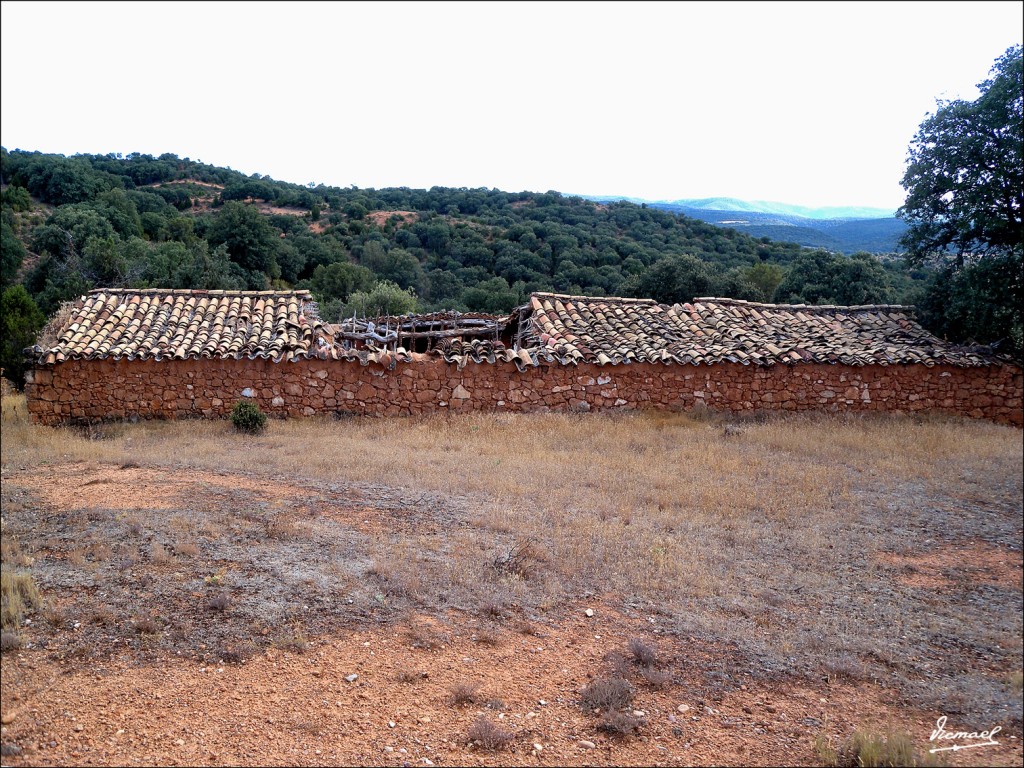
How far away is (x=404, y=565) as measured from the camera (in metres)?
5.96

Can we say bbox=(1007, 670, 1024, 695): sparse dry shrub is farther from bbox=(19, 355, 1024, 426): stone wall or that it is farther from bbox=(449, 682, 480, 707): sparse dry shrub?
bbox=(19, 355, 1024, 426): stone wall

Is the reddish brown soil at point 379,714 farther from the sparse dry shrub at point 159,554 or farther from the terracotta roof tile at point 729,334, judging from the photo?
the terracotta roof tile at point 729,334

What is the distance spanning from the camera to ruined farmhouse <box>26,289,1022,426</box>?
469 inches

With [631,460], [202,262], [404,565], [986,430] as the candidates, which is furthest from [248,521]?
[202,262]

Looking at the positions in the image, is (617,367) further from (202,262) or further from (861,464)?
(202,262)

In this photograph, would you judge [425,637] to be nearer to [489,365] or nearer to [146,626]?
[146,626]

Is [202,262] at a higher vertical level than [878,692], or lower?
higher

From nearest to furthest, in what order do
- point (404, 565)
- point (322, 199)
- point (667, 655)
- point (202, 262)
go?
point (667, 655), point (404, 565), point (202, 262), point (322, 199)

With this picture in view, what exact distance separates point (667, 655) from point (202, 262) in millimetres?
24596

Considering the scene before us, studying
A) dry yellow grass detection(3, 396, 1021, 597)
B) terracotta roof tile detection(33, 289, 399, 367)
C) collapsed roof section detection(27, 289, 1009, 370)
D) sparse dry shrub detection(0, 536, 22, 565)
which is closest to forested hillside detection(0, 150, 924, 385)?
collapsed roof section detection(27, 289, 1009, 370)

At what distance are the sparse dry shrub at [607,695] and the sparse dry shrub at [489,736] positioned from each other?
554 millimetres

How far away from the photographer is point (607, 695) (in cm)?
415

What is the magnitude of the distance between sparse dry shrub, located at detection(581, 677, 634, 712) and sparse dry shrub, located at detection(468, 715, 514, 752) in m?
0.55

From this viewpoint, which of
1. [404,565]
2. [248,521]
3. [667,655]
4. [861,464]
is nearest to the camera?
[667,655]
